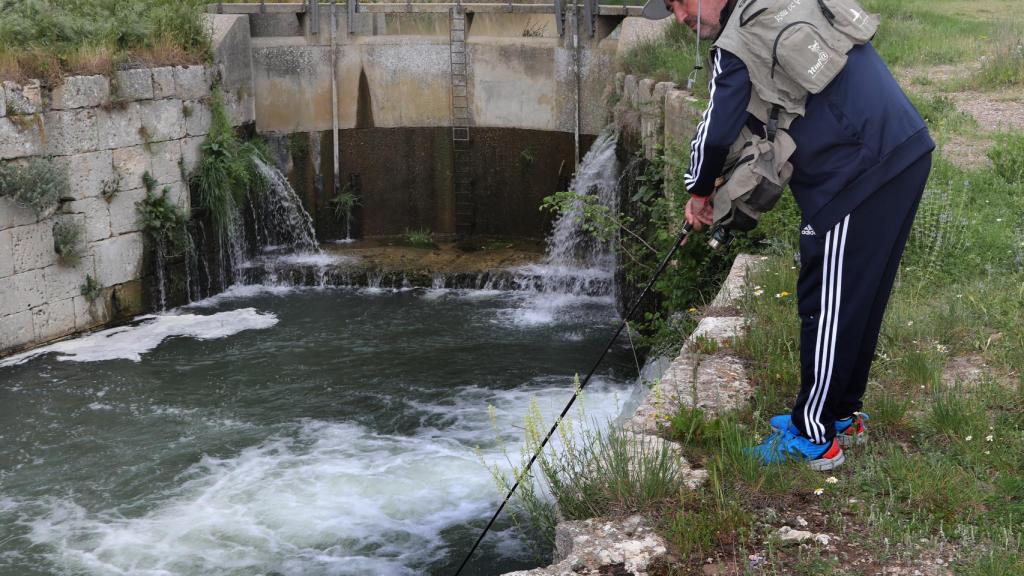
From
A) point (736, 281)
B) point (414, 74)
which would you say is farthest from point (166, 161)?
point (736, 281)

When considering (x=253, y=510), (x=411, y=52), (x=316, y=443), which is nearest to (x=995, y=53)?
(x=411, y=52)

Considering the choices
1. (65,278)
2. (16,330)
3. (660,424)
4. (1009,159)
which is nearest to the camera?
(660,424)

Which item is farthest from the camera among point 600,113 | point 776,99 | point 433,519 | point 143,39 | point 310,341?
point 600,113

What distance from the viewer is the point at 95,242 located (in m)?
10.6

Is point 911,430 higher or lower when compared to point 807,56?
lower

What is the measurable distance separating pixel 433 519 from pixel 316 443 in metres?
1.62

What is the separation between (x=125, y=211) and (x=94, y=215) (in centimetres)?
39

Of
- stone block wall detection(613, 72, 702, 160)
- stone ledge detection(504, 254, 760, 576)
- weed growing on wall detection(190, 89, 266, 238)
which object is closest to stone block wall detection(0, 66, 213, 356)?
weed growing on wall detection(190, 89, 266, 238)

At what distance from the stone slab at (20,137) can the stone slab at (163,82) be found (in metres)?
1.40

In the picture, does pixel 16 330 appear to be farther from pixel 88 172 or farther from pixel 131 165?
pixel 131 165

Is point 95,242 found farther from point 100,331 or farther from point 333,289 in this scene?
point 333,289

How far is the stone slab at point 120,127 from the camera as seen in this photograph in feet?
34.3

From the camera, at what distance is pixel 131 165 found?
35.6ft

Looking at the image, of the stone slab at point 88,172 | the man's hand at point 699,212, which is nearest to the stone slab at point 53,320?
the stone slab at point 88,172
